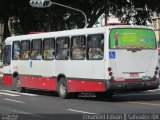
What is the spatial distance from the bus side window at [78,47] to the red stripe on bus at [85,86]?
99 cm

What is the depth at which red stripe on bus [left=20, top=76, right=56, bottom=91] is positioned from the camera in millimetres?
25484

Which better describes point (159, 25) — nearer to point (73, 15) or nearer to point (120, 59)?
point (73, 15)

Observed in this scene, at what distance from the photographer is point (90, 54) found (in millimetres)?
22594

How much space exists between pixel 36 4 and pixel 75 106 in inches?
993

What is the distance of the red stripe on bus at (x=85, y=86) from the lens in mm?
21875

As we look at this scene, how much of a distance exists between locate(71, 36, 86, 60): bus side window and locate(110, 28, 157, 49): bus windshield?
160 cm

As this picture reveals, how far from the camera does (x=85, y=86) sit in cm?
2286

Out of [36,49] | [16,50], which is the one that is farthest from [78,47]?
[16,50]

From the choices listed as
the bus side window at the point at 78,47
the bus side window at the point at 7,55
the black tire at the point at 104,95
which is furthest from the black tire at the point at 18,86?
the bus side window at the point at 78,47

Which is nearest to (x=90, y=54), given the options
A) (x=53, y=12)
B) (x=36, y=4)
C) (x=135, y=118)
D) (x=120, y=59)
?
(x=120, y=59)

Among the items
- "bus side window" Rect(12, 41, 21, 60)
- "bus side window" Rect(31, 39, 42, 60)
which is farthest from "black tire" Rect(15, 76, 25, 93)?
"bus side window" Rect(31, 39, 42, 60)

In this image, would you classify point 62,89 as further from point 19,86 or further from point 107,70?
point 19,86

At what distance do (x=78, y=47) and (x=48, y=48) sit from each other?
2682mm

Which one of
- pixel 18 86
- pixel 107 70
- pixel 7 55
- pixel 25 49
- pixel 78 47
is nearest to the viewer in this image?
pixel 107 70
